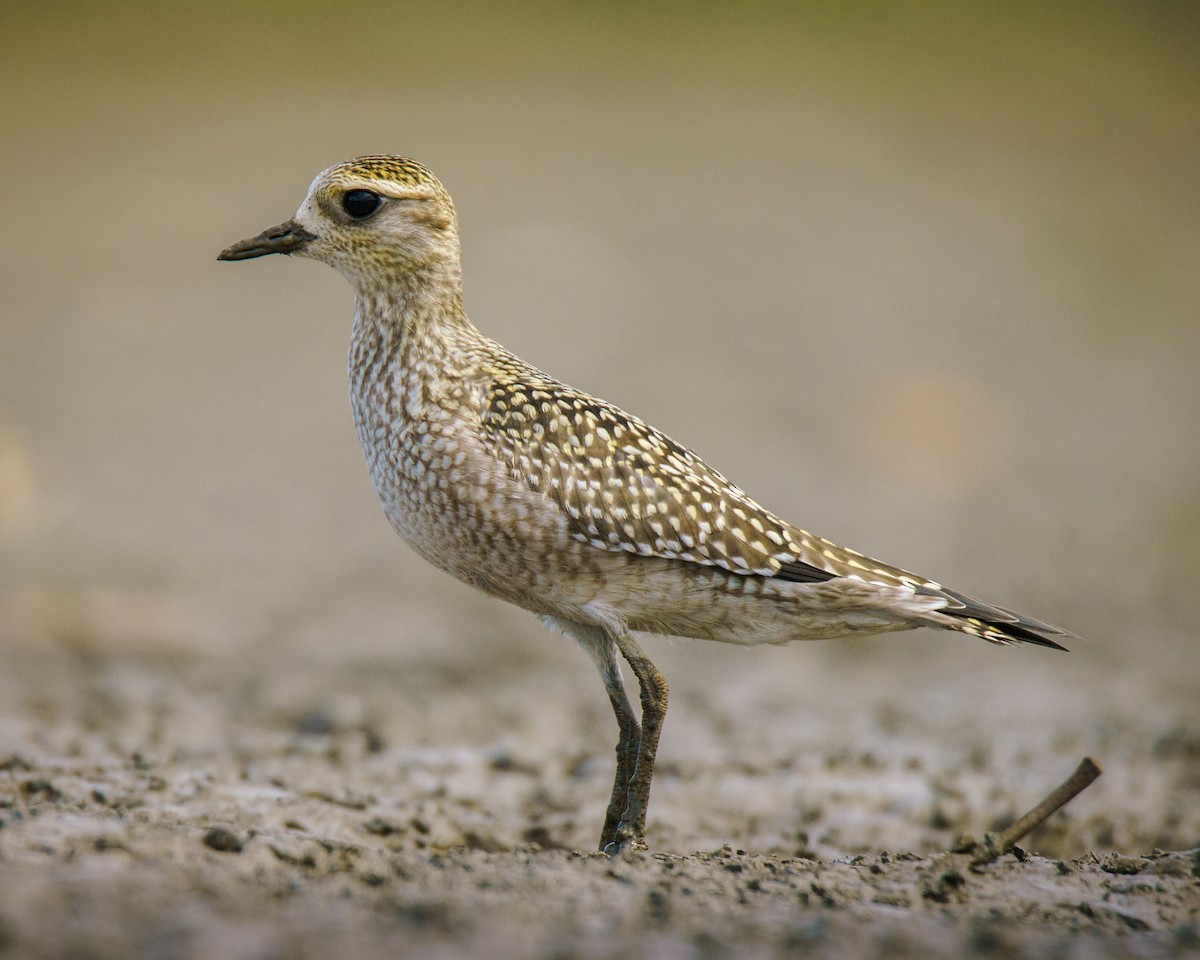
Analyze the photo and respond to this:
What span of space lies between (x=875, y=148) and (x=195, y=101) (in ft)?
40.0

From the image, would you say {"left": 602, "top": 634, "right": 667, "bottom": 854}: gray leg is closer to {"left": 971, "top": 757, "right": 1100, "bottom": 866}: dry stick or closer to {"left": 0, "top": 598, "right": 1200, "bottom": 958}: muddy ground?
{"left": 0, "top": 598, "right": 1200, "bottom": 958}: muddy ground

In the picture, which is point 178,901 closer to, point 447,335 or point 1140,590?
point 447,335

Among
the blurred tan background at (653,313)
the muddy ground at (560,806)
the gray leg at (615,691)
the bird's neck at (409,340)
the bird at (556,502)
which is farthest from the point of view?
the blurred tan background at (653,313)

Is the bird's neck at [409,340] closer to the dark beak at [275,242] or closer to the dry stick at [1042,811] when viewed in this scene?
the dark beak at [275,242]

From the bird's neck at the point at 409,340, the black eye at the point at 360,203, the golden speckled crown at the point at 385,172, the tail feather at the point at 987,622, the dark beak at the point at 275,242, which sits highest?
the golden speckled crown at the point at 385,172

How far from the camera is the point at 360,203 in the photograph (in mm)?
4812

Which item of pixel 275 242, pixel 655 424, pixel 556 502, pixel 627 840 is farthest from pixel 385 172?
pixel 655 424

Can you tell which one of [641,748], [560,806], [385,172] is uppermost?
[385,172]

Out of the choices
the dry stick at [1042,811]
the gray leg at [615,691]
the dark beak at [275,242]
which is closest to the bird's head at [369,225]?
the dark beak at [275,242]

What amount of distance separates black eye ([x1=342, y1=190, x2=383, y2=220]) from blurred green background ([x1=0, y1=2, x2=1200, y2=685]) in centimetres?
414

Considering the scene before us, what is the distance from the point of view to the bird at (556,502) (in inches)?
182

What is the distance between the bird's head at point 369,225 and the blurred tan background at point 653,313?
3.06 metres

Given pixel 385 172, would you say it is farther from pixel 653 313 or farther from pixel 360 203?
pixel 653 313

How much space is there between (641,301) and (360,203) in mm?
12015
